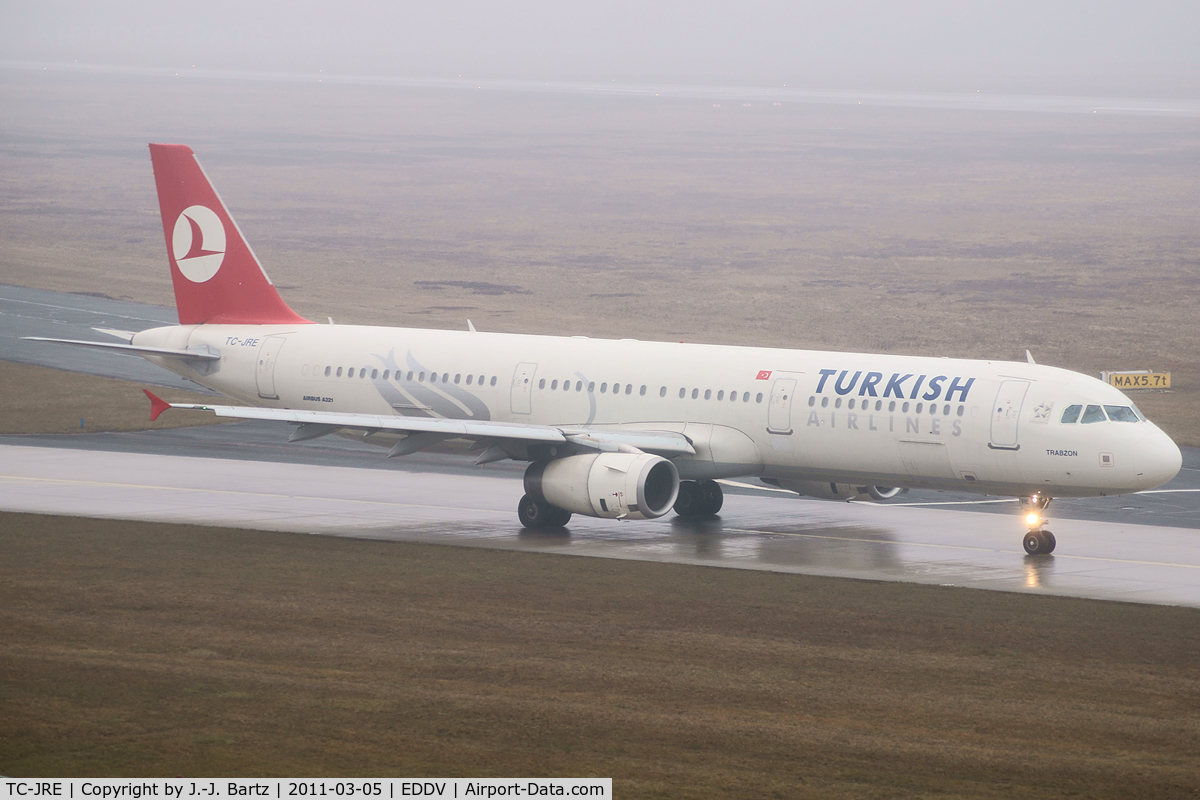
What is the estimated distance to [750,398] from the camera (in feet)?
129

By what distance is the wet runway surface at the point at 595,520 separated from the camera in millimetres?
35062

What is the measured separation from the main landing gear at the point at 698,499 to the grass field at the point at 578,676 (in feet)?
24.7

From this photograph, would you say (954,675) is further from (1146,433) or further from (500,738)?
(1146,433)

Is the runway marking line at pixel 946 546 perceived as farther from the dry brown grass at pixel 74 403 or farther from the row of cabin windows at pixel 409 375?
the dry brown grass at pixel 74 403

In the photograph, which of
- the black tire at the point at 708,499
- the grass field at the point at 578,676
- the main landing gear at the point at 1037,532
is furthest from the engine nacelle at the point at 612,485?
the main landing gear at the point at 1037,532

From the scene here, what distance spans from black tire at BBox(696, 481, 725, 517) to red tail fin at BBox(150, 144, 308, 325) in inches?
544

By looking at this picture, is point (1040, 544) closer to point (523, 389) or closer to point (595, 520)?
point (595, 520)

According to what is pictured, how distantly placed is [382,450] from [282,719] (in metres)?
32.9

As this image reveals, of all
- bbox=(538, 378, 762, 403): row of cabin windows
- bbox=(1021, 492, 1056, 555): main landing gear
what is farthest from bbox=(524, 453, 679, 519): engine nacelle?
bbox=(1021, 492, 1056, 555): main landing gear

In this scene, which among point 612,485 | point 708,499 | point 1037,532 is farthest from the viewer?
point 708,499

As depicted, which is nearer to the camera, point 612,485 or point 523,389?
point 612,485

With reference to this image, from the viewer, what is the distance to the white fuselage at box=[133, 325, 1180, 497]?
118ft

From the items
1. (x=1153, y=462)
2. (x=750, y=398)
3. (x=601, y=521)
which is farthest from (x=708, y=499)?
(x=1153, y=462)
